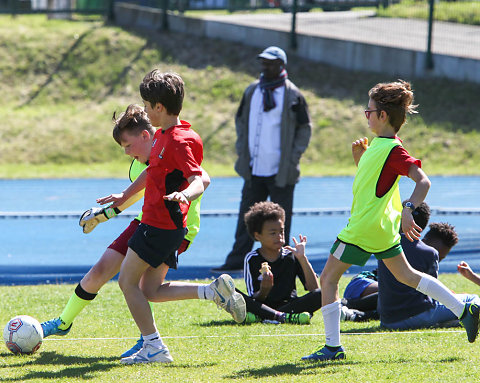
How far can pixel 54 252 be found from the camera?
10461 mm

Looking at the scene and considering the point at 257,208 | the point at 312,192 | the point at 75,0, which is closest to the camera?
the point at 257,208

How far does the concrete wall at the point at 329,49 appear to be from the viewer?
813 inches

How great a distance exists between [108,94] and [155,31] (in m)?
3.54

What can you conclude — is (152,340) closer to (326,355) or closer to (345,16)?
(326,355)

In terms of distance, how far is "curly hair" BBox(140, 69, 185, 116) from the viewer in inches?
193

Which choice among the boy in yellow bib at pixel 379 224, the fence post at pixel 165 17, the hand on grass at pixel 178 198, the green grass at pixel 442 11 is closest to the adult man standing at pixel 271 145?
the boy in yellow bib at pixel 379 224

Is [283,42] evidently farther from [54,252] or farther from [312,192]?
[54,252]

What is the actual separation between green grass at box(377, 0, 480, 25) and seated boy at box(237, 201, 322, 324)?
19386 mm

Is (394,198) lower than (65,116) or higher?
higher

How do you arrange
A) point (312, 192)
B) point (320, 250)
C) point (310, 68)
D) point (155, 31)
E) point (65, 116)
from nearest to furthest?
point (320, 250)
point (312, 192)
point (65, 116)
point (310, 68)
point (155, 31)

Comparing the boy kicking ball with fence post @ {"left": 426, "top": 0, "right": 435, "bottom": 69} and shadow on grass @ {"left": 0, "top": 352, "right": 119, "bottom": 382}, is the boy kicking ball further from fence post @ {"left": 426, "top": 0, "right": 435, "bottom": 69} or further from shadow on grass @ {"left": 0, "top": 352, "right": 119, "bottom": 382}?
fence post @ {"left": 426, "top": 0, "right": 435, "bottom": 69}

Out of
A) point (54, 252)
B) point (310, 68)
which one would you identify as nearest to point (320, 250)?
point (54, 252)

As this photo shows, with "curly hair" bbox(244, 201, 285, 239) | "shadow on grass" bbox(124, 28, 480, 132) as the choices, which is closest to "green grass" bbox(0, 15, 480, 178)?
"shadow on grass" bbox(124, 28, 480, 132)

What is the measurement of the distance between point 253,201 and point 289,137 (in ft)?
2.60
